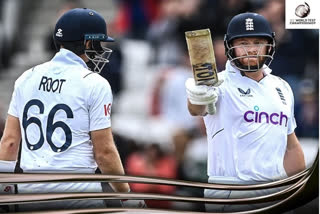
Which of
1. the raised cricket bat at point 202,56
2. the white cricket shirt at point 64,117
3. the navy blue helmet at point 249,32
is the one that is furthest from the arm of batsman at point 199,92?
the white cricket shirt at point 64,117

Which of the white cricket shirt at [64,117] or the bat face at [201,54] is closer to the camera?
the bat face at [201,54]

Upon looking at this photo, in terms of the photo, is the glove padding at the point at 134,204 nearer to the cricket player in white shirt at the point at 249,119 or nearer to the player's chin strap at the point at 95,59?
the cricket player in white shirt at the point at 249,119

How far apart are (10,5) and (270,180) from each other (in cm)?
285

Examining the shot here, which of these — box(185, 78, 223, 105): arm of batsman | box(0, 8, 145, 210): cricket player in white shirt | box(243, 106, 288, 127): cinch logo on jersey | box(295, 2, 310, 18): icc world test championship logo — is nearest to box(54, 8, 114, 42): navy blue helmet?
box(0, 8, 145, 210): cricket player in white shirt

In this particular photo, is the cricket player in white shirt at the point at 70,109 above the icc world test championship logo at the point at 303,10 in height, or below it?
below

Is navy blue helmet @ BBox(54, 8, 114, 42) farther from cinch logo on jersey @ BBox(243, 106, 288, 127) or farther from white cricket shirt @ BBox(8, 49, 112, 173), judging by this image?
cinch logo on jersey @ BBox(243, 106, 288, 127)

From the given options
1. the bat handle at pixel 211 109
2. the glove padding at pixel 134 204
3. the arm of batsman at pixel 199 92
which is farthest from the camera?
the bat handle at pixel 211 109

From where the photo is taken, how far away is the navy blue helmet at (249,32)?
250 cm

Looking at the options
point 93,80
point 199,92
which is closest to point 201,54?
point 199,92

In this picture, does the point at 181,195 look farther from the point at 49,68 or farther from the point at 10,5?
the point at 10,5

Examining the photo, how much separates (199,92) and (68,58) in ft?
1.56

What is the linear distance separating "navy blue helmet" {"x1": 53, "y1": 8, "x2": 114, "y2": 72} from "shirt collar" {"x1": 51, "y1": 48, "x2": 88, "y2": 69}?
2 cm

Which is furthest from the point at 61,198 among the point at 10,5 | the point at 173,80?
the point at 10,5

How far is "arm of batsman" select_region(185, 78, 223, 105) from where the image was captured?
2.32 meters
